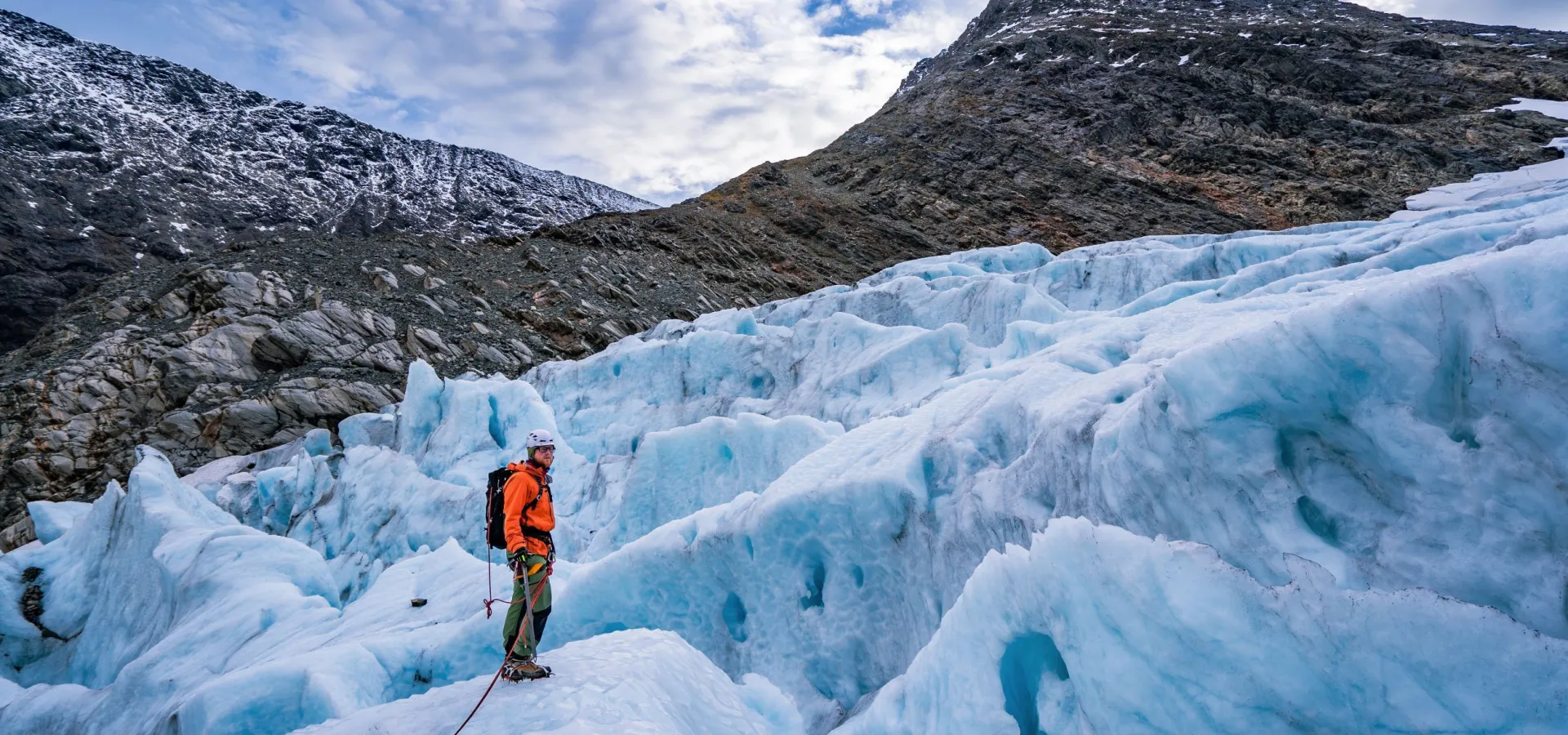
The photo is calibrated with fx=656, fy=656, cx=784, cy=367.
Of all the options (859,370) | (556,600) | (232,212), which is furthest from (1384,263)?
(232,212)

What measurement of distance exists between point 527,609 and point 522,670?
1.24 feet

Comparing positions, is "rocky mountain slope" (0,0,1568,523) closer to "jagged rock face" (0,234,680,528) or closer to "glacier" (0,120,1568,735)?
"jagged rock face" (0,234,680,528)

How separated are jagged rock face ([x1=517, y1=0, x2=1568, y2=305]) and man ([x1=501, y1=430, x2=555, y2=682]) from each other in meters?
29.9

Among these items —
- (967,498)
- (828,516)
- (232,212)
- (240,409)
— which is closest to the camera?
(967,498)

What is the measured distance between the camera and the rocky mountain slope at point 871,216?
1839cm

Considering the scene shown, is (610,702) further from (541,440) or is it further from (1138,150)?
(1138,150)

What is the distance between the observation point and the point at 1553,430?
2.78 meters

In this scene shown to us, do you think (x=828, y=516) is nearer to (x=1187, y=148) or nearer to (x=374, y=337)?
(x=374, y=337)

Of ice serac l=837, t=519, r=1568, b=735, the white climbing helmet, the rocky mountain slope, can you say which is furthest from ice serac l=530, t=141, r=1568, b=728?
the rocky mountain slope

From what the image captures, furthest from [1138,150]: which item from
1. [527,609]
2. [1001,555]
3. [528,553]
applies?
[527,609]

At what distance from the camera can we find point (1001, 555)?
3639 millimetres

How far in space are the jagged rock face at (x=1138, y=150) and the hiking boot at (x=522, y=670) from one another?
100 feet

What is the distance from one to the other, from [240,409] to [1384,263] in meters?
23.9

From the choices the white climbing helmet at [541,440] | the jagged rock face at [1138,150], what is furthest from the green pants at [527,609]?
the jagged rock face at [1138,150]
